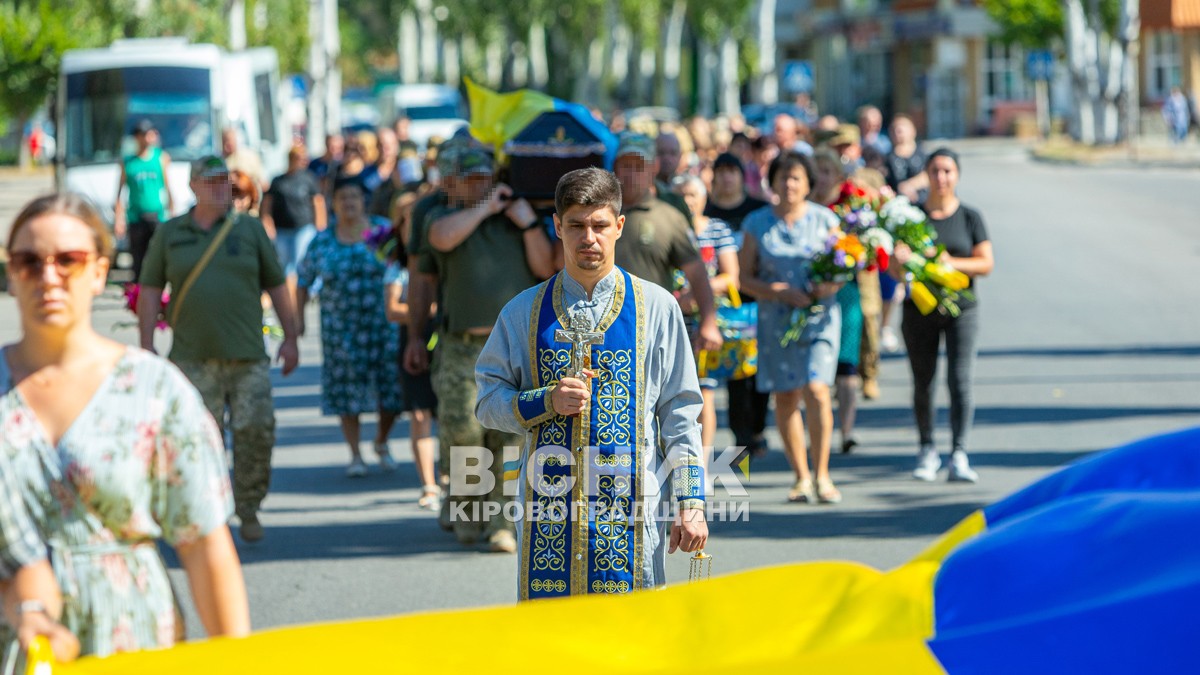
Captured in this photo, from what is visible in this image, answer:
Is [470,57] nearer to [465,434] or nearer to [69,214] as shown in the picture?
[465,434]

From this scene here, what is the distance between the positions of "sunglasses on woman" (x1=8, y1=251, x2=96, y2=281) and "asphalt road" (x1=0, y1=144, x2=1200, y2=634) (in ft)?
13.8

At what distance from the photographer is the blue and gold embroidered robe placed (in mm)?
5539

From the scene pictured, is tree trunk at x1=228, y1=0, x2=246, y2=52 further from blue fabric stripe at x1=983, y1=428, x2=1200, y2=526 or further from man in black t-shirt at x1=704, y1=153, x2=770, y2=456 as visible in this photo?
blue fabric stripe at x1=983, y1=428, x2=1200, y2=526

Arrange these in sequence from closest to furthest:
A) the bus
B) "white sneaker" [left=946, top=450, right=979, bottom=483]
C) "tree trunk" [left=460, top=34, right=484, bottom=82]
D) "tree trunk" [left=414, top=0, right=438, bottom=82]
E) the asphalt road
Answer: the asphalt road, "white sneaker" [left=946, top=450, right=979, bottom=483], the bus, "tree trunk" [left=414, top=0, right=438, bottom=82], "tree trunk" [left=460, top=34, right=484, bottom=82]

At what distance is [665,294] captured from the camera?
5688 millimetres

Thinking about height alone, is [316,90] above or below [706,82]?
below

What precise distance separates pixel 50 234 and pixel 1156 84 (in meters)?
65.9

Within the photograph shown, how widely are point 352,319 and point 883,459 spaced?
3.45m

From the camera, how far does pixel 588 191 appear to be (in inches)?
216

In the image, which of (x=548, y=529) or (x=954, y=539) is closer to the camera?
(x=954, y=539)

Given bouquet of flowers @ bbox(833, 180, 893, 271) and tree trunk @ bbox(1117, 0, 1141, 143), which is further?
tree trunk @ bbox(1117, 0, 1141, 143)

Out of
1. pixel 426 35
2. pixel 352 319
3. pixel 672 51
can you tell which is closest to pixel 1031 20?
pixel 672 51

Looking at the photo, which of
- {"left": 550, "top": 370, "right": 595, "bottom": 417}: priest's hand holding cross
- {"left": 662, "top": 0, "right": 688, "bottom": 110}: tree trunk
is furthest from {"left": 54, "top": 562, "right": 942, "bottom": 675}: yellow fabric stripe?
{"left": 662, "top": 0, "right": 688, "bottom": 110}: tree trunk

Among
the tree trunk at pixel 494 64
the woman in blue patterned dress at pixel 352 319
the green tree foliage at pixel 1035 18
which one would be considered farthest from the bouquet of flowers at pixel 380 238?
the tree trunk at pixel 494 64
